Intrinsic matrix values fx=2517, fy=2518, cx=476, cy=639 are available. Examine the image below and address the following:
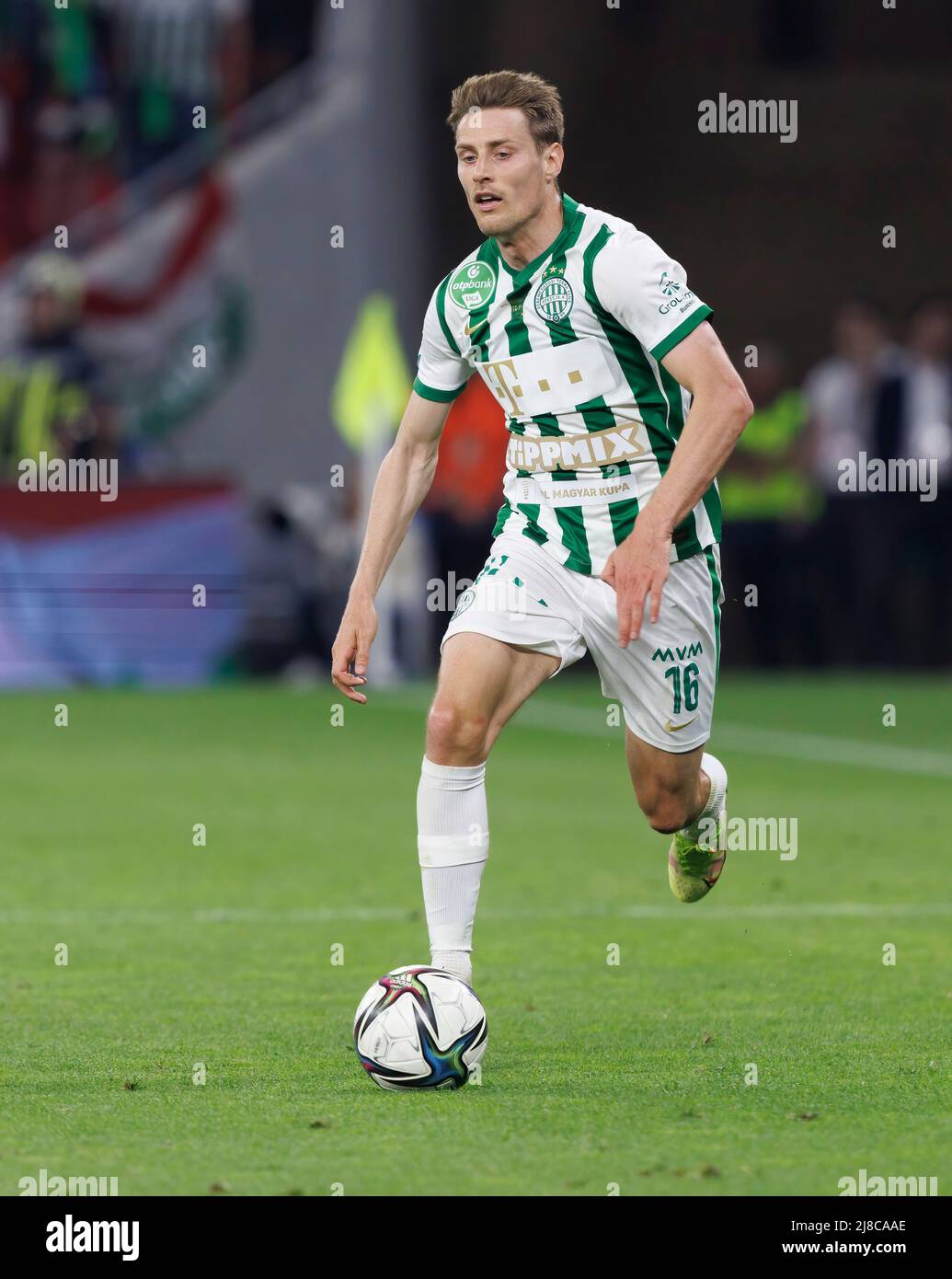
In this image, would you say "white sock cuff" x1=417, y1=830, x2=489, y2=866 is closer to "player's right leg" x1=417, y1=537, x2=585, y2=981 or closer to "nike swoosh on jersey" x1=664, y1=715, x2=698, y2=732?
"player's right leg" x1=417, y1=537, x2=585, y2=981

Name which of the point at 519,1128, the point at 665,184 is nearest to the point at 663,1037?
the point at 519,1128

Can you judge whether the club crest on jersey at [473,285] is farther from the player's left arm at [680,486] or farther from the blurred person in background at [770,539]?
the blurred person in background at [770,539]

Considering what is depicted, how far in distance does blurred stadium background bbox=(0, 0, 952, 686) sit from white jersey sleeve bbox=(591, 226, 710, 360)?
13.0m

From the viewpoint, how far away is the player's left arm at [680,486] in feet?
19.4

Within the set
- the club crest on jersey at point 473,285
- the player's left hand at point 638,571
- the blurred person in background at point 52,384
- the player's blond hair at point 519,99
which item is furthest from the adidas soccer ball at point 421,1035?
the blurred person in background at point 52,384

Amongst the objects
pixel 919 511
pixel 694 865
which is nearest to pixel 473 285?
pixel 694 865

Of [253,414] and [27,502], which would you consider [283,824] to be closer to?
[27,502]

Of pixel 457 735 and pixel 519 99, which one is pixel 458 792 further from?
pixel 519 99

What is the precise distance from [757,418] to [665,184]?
22.7 ft

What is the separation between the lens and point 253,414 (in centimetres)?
2470

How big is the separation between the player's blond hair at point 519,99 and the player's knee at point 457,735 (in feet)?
4.64

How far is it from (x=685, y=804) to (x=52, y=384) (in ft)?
54.8

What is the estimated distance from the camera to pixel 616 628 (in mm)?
6402

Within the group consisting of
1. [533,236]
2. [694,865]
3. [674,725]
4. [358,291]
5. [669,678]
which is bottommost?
[694,865]
